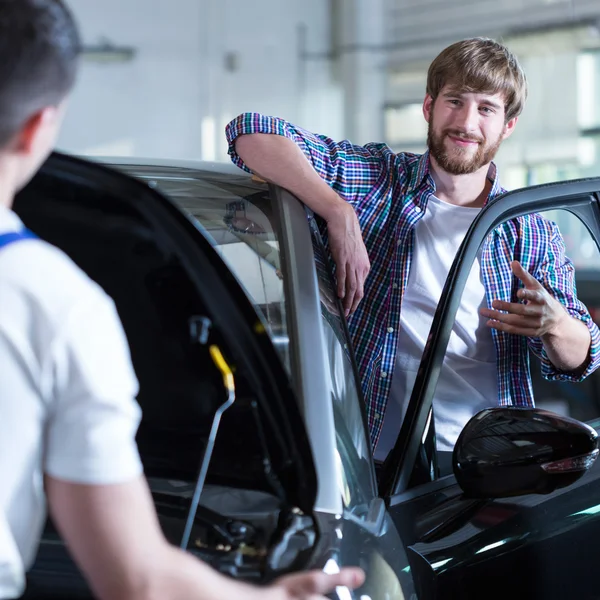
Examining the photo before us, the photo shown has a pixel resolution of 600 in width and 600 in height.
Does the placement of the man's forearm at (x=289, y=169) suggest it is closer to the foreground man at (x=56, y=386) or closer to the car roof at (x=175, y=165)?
the car roof at (x=175, y=165)

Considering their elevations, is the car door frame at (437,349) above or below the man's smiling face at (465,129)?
below

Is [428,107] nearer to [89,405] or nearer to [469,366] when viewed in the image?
[469,366]

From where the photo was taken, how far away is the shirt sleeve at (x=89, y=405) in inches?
29.1

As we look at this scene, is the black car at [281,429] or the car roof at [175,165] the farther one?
the car roof at [175,165]

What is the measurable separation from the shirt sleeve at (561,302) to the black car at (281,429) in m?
0.37

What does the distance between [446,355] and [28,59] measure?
1347mm

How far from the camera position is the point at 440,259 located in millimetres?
2033

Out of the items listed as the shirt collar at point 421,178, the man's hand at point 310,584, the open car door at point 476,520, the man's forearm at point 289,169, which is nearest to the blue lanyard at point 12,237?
the man's hand at point 310,584

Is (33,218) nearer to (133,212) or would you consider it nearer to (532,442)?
(133,212)

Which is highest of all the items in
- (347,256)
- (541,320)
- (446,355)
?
(347,256)

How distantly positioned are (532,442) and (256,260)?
485mm

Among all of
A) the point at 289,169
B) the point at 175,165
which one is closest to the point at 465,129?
the point at 289,169

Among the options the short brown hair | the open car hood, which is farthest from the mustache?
the open car hood

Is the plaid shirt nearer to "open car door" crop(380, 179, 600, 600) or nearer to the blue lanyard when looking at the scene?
"open car door" crop(380, 179, 600, 600)
